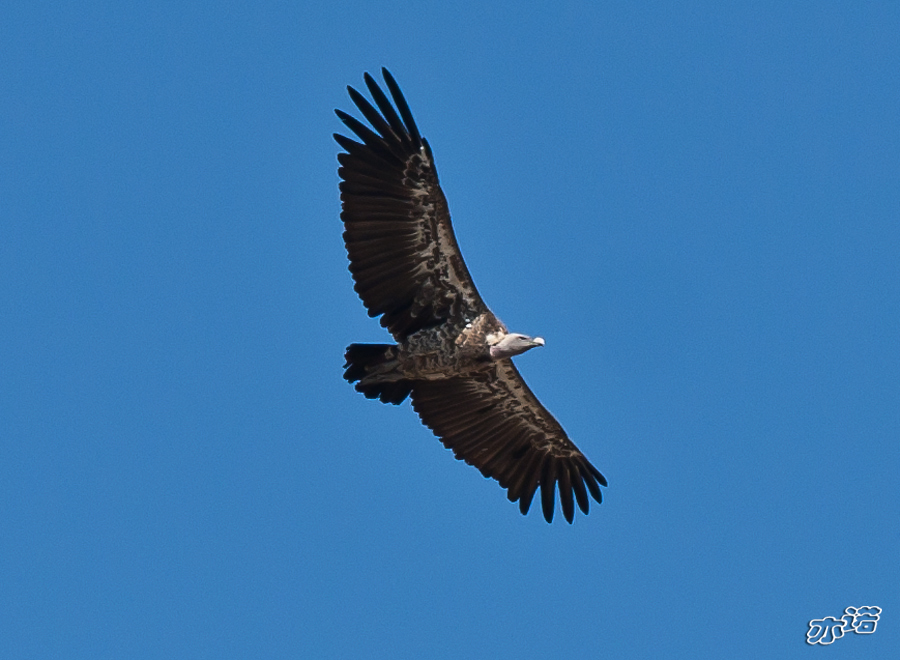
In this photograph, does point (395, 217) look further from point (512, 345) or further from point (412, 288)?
point (512, 345)

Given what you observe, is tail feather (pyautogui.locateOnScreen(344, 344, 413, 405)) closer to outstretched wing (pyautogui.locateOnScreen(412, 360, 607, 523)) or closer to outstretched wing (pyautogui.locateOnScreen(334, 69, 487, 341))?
outstretched wing (pyautogui.locateOnScreen(334, 69, 487, 341))

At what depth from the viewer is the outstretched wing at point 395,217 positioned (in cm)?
2034

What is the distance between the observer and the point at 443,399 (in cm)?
2228

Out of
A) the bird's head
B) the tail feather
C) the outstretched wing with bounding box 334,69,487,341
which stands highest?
the outstretched wing with bounding box 334,69,487,341

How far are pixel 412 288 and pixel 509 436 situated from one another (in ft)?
10.3

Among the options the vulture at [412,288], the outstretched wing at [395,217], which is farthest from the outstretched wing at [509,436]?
the outstretched wing at [395,217]

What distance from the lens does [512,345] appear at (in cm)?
2073

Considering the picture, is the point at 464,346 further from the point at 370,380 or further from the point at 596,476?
the point at 596,476

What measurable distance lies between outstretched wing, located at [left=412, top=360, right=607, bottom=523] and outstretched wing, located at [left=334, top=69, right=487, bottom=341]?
1.65 m

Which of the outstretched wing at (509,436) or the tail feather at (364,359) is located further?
the outstretched wing at (509,436)

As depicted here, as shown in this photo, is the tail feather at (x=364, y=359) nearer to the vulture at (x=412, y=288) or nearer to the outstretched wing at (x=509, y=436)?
the vulture at (x=412, y=288)

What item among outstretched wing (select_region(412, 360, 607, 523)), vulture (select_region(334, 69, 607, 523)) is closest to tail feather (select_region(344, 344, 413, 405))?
vulture (select_region(334, 69, 607, 523))

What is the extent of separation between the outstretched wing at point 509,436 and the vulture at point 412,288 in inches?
1.0

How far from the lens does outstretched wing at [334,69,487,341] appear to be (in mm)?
20344
